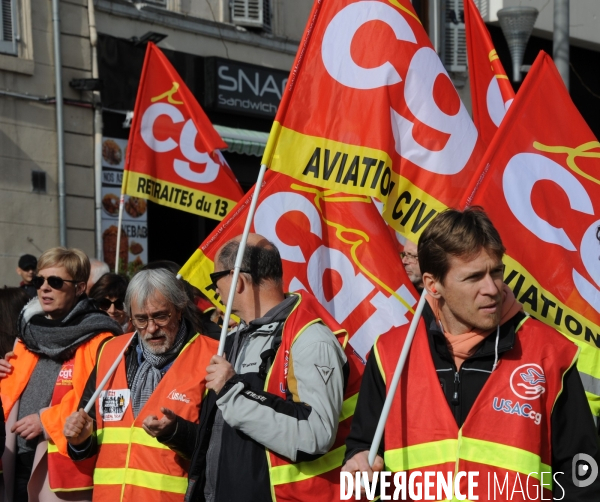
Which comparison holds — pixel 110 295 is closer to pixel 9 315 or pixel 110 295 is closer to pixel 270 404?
pixel 9 315

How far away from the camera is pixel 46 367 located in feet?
17.9

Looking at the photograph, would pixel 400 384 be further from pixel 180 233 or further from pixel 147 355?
pixel 180 233

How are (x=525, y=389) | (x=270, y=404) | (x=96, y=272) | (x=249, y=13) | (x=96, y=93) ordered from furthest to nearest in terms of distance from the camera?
(x=249, y=13), (x=96, y=93), (x=96, y=272), (x=270, y=404), (x=525, y=389)

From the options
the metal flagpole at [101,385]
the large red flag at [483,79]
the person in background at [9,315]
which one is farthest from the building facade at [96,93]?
the metal flagpole at [101,385]

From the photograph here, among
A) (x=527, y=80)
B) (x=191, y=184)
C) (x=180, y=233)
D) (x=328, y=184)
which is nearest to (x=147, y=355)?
(x=328, y=184)

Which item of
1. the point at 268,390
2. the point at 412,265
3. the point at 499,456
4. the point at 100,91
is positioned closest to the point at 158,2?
the point at 100,91

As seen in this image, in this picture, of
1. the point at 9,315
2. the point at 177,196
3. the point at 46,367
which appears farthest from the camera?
the point at 177,196

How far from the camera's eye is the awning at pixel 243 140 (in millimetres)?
14961

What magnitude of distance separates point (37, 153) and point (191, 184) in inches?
189

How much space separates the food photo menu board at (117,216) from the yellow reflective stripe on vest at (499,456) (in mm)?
10460

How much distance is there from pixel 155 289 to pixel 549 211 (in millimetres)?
1671

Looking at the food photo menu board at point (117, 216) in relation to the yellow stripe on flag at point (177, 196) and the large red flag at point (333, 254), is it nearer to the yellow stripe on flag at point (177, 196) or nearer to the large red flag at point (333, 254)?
the yellow stripe on flag at point (177, 196)

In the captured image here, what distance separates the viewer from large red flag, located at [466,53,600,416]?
4297mm

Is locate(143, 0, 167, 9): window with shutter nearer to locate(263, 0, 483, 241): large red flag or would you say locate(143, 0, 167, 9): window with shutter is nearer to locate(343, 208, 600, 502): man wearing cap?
locate(263, 0, 483, 241): large red flag
